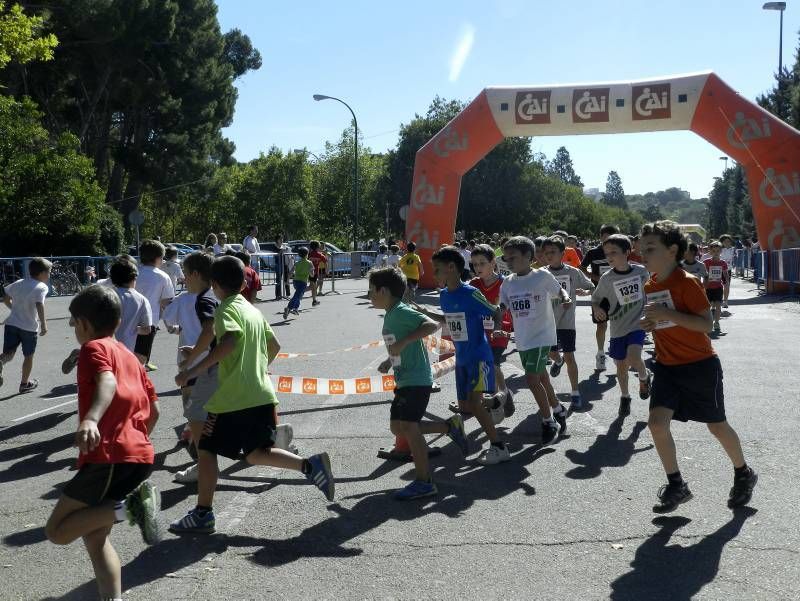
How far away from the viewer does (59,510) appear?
3561 mm

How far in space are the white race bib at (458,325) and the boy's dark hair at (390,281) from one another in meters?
0.93

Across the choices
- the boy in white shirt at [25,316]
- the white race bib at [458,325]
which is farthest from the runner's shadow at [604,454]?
the boy in white shirt at [25,316]

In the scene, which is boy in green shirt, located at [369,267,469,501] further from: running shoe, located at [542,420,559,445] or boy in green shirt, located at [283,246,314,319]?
boy in green shirt, located at [283,246,314,319]

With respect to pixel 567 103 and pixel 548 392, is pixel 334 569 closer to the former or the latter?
pixel 548 392

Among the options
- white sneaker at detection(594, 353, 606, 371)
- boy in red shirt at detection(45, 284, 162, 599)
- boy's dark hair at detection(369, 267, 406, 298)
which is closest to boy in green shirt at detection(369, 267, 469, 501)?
boy's dark hair at detection(369, 267, 406, 298)

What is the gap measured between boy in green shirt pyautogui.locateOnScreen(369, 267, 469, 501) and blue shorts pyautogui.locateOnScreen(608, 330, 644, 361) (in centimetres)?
316

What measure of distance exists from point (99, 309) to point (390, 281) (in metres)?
2.18

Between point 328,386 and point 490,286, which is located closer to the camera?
point 490,286

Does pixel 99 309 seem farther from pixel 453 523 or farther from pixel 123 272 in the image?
pixel 123 272

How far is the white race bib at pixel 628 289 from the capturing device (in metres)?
7.96

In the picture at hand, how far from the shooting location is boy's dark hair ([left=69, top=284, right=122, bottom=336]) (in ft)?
12.3

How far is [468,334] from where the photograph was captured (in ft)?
21.2

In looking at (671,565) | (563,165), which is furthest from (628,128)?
(563,165)

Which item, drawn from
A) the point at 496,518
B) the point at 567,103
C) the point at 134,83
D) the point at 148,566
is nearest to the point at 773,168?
the point at 567,103
